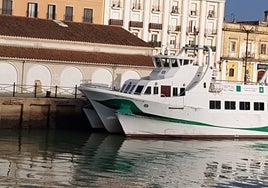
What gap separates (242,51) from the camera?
97.2 m

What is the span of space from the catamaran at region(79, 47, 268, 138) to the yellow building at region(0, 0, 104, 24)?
108ft

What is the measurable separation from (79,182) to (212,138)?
21.2m

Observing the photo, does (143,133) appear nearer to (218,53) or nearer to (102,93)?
(102,93)

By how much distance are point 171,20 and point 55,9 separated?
15955 mm

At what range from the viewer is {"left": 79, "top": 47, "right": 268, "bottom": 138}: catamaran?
47156mm

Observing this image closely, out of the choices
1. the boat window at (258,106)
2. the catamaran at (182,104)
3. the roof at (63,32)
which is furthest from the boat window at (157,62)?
the roof at (63,32)

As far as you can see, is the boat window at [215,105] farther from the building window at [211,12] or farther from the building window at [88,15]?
the building window at [211,12]

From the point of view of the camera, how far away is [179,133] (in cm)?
4819

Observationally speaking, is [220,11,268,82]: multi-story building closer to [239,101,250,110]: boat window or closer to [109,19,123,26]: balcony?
[109,19,123,26]: balcony

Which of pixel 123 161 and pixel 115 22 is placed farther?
pixel 115 22

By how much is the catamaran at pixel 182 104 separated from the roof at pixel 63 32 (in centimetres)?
1270

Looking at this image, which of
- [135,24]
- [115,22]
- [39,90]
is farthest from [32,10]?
[39,90]

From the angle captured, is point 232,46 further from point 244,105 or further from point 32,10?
point 244,105

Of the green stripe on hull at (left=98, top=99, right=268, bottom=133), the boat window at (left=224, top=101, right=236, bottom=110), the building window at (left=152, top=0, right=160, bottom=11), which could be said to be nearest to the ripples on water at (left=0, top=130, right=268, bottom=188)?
the green stripe on hull at (left=98, top=99, right=268, bottom=133)
